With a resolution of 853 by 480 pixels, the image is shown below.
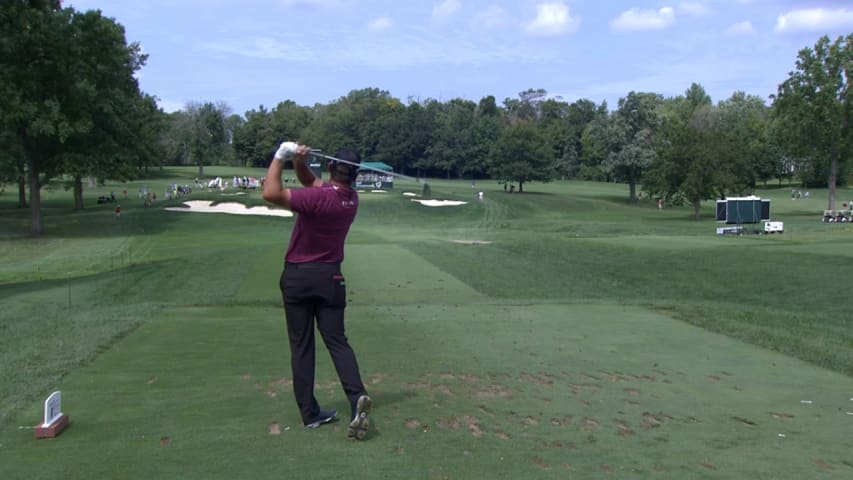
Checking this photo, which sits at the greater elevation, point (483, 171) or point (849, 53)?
point (849, 53)

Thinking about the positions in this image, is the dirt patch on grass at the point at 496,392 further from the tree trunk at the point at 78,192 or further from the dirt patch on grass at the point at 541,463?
the tree trunk at the point at 78,192

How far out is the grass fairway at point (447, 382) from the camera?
5.32 metres

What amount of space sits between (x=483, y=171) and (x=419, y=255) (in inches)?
3643

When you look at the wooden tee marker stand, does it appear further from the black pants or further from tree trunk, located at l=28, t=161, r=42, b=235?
tree trunk, located at l=28, t=161, r=42, b=235

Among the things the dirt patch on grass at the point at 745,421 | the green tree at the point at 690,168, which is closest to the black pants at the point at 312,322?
the dirt patch on grass at the point at 745,421

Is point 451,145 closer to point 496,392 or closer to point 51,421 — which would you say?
point 496,392

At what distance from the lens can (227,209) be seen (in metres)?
56.2

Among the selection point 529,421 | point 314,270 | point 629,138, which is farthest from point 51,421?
point 629,138

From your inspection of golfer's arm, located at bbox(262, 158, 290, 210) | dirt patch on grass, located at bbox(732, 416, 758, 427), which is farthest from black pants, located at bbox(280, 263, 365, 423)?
dirt patch on grass, located at bbox(732, 416, 758, 427)

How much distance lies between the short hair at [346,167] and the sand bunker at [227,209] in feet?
161

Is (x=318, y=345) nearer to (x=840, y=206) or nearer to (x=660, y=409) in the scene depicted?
(x=660, y=409)

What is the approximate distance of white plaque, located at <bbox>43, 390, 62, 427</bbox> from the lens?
5589mm

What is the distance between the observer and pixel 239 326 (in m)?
11.6

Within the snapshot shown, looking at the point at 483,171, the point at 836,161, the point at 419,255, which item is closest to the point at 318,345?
the point at 419,255
